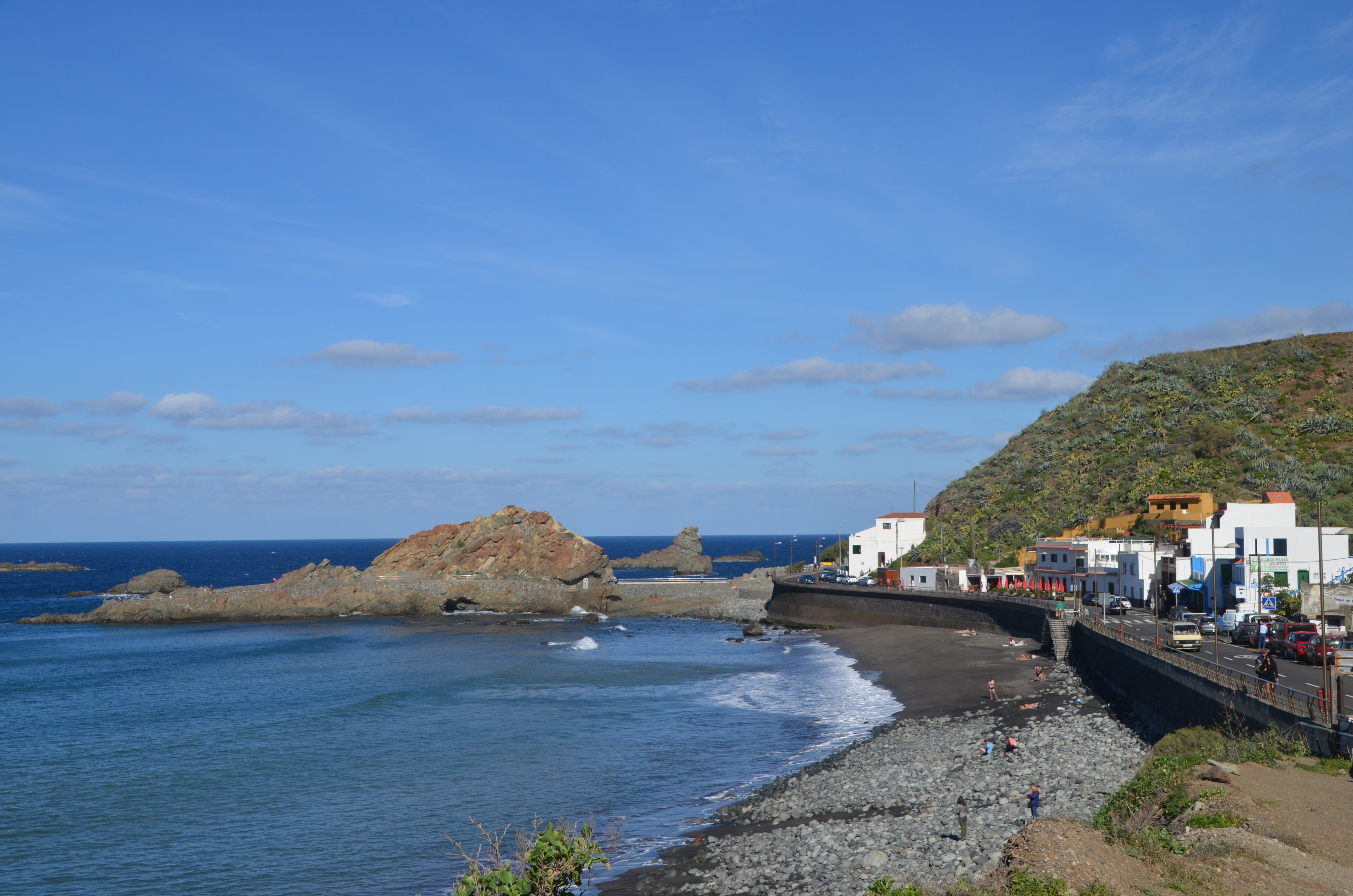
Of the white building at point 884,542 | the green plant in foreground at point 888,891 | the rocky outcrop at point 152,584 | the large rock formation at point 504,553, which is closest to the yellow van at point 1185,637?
the green plant in foreground at point 888,891

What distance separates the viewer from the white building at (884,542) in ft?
374

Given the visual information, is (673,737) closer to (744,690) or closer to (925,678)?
(744,690)

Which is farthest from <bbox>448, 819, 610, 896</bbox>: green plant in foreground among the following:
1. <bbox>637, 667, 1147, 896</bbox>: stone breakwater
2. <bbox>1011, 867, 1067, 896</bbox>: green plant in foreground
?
<bbox>637, 667, 1147, 896</bbox>: stone breakwater

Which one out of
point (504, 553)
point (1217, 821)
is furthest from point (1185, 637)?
point (504, 553)

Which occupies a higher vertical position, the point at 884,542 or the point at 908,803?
the point at 884,542

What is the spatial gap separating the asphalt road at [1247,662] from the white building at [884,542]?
56411 mm

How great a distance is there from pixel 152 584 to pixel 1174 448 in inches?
5721

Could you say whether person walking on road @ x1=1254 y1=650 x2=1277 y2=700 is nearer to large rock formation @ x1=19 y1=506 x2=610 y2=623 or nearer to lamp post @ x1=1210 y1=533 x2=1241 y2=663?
lamp post @ x1=1210 y1=533 x2=1241 y2=663

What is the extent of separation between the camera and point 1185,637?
42.8 m

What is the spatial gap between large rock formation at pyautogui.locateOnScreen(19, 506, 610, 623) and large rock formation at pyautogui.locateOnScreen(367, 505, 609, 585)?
13 cm

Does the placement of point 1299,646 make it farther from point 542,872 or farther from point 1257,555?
point 542,872

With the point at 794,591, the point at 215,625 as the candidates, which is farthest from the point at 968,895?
the point at 215,625

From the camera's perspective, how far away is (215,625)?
10525 cm

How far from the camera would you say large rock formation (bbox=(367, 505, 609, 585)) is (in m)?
117
